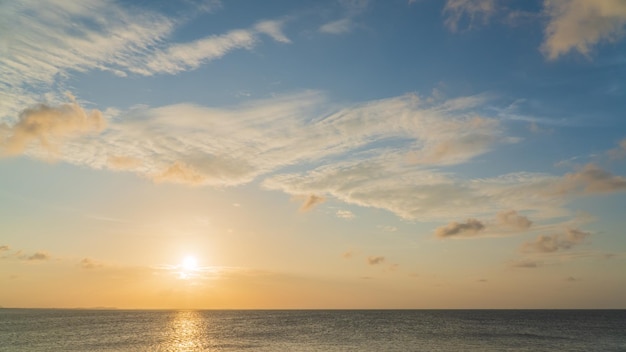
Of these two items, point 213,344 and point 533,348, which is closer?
point 533,348

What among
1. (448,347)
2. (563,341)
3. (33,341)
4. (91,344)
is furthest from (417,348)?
(33,341)

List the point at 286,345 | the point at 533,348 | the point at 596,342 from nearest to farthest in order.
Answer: the point at 533,348
the point at 286,345
the point at 596,342

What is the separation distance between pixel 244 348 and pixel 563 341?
63.6 m

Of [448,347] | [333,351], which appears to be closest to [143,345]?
[333,351]

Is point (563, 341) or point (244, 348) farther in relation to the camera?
point (563, 341)

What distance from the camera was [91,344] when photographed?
83.1 m

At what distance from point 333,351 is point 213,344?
27336mm

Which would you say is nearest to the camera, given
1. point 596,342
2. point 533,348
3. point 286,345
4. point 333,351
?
point 333,351

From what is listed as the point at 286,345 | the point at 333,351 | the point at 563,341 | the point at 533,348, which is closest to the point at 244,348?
the point at 286,345

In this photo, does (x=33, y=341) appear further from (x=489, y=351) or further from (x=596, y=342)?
(x=596, y=342)

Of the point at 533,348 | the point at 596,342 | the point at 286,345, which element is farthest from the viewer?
the point at 596,342

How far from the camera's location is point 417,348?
7519 centimetres

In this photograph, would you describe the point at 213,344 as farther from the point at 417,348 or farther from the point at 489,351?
the point at 489,351

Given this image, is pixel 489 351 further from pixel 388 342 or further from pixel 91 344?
pixel 91 344
